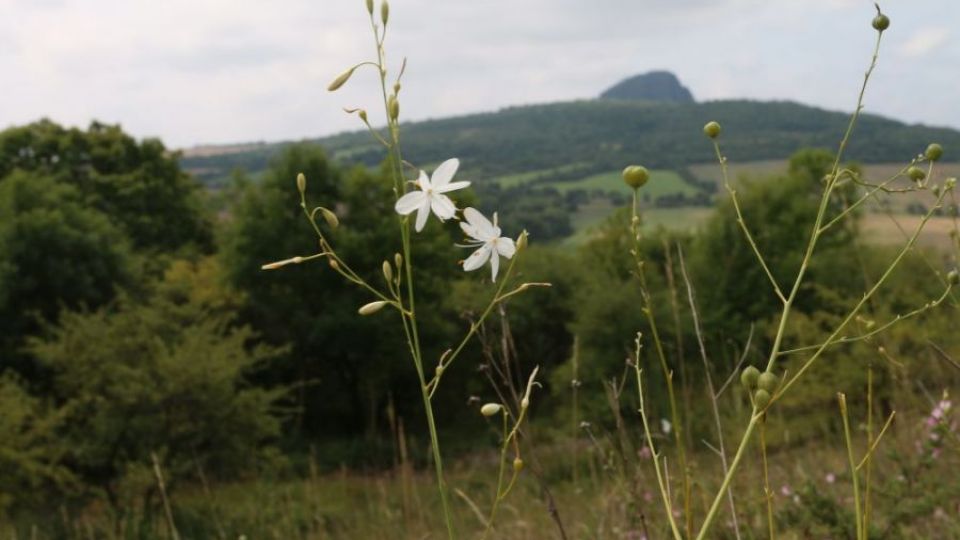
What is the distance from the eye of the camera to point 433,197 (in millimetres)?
1118

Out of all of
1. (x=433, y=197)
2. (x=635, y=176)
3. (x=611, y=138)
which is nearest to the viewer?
(x=635, y=176)

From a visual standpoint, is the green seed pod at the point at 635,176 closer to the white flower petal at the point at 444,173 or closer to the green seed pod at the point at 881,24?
the white flower petal at the point at 444,173

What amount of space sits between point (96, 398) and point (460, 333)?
13.2m

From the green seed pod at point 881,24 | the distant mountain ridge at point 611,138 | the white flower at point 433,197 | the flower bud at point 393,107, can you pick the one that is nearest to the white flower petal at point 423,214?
the white flower at point 433,197

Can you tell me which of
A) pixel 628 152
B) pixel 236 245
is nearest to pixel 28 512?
pixel 236 245

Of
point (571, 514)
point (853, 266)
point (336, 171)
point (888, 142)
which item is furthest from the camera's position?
point (888, 142)

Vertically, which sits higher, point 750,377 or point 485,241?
point 485,241

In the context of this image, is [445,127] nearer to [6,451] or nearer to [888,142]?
[888,142]

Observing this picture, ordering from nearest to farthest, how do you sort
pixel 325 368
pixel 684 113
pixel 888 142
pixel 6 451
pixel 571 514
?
pixel 571 514 → pixel 6 451 → pixel 325 368 → pixel 888 142 → pixel 684 113

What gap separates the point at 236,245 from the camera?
23.3 m

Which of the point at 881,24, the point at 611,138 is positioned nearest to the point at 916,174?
the point at 881,24

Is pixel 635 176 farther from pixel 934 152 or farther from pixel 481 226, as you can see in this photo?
pixel 934 152

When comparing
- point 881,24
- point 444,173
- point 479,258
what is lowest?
point 479,258

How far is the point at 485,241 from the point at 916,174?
575mm
